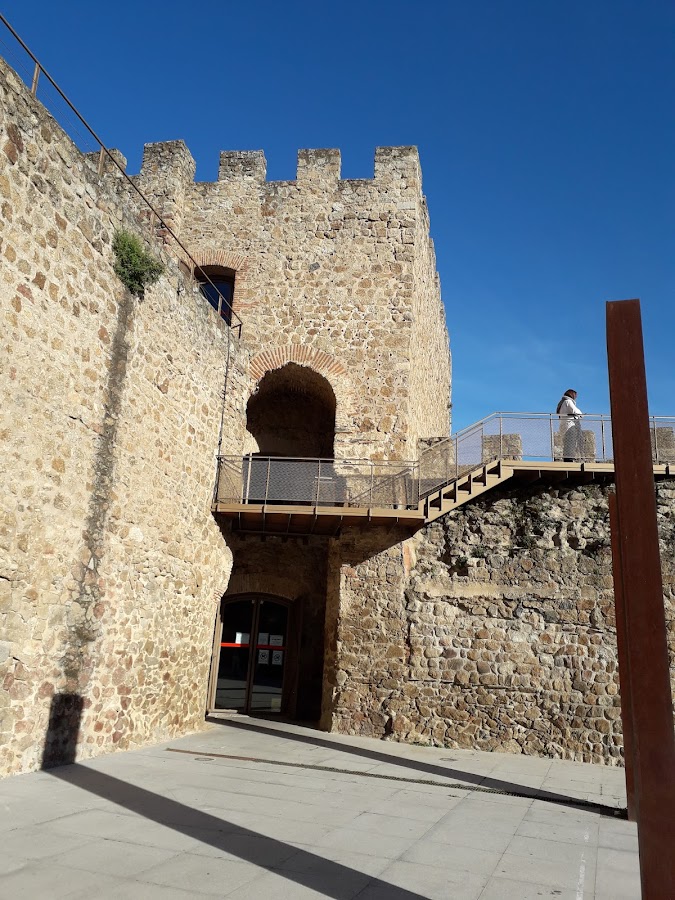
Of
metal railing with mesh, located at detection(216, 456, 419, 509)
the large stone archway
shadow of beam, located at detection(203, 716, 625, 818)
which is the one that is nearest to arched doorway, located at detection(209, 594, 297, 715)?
shadow of beam, located at detection(203, 716, 625, 818)

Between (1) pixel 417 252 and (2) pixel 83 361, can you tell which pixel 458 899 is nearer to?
(2) pixel 83 361

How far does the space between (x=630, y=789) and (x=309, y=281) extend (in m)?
10.1

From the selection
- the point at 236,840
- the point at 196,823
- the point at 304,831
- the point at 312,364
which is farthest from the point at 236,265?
the point at 236,840

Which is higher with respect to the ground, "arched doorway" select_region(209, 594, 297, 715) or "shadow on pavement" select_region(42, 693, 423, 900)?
"arched doorway" select_region(209, 594, 297, 715)

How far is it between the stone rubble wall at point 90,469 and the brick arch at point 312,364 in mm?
2306

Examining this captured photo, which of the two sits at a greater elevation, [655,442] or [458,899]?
[655,442]

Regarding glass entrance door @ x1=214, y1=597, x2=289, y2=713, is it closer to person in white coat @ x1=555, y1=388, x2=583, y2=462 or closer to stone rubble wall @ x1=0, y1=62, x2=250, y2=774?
stone rubble wall @ x1=0, y1=62, x2=250, y2=774

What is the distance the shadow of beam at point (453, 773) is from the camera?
23.1ft

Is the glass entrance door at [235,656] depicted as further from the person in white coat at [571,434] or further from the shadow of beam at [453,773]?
the person in white coat at [571,434]

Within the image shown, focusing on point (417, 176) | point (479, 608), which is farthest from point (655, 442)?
point (417, 176)

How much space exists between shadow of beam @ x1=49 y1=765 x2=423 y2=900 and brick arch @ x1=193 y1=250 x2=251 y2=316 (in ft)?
29.6

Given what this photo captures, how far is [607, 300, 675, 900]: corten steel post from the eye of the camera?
11.5 ft

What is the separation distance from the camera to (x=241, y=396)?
41.2 ft

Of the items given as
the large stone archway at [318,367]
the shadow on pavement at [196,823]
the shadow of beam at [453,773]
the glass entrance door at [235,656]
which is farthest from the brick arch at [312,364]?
the shadow on pavement at [196,823]
